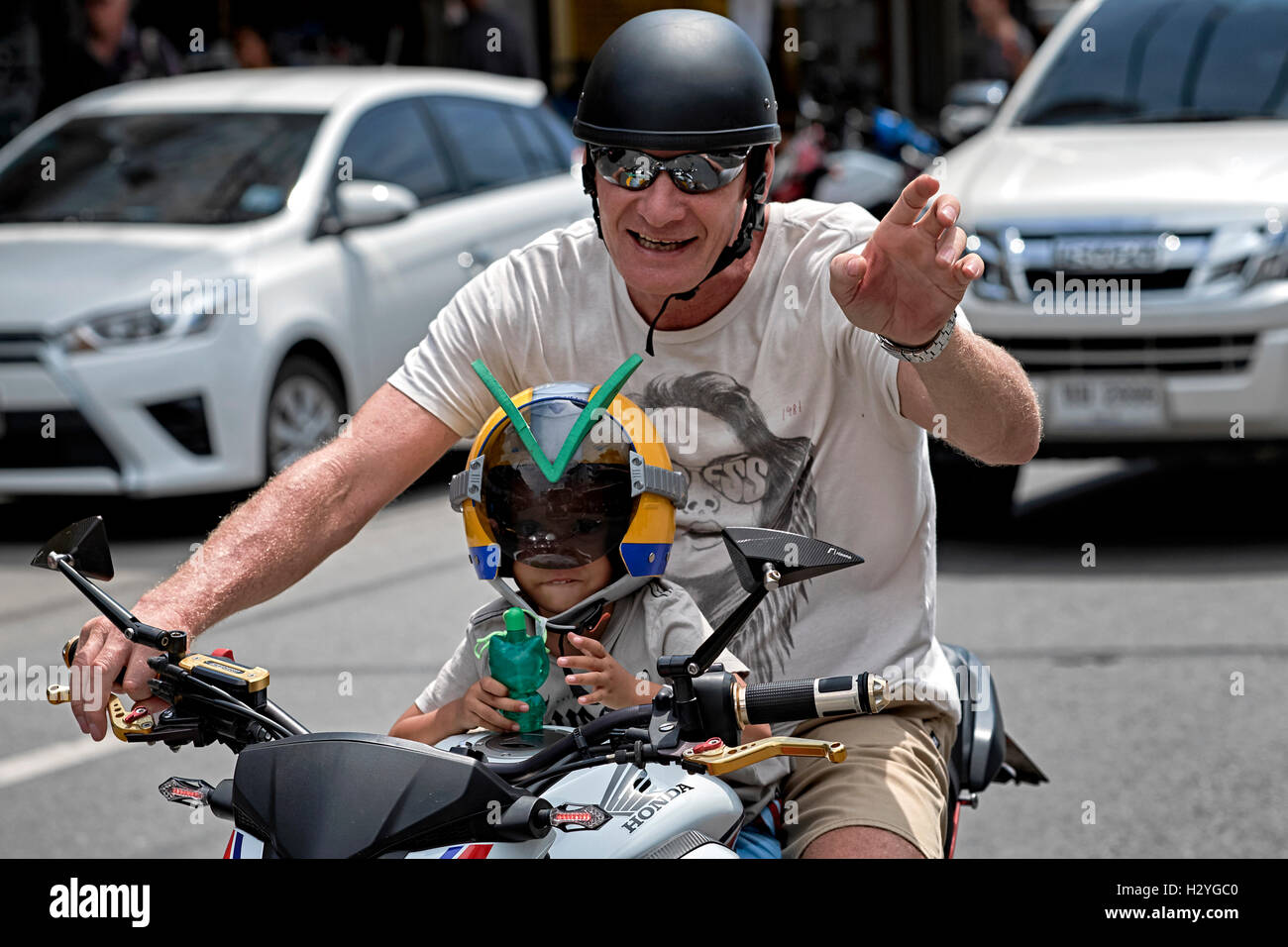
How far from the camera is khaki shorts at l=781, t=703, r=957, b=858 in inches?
103

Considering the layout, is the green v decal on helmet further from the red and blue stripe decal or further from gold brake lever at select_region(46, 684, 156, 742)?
gold brake lever at select_region(46, 684, 156, 742)

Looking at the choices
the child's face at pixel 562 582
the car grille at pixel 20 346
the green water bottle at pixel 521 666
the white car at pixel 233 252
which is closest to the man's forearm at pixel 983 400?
the child's face at pixel 562 582

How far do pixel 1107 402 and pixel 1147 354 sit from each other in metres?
0.25

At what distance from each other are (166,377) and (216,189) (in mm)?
1305

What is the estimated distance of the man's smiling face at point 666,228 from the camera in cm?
254

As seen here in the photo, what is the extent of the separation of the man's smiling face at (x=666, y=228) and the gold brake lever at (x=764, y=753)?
84 centimetres

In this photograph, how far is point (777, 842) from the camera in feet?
8.57

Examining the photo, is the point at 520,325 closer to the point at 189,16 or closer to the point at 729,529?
the point at 729,529

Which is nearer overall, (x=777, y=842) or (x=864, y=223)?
(x=777, y=842)

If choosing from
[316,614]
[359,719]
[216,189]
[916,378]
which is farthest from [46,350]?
[916,378]

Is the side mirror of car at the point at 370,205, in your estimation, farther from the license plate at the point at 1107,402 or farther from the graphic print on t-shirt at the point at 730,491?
the graphic print on t-shirt at the point at 730,491

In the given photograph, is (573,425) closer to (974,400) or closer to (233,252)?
(974,400)

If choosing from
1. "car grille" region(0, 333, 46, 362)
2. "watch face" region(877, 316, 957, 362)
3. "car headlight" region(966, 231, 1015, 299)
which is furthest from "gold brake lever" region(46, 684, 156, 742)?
"car grille" region(0, 333, 46, 362)

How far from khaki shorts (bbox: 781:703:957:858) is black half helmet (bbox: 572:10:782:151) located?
33.2 inches
